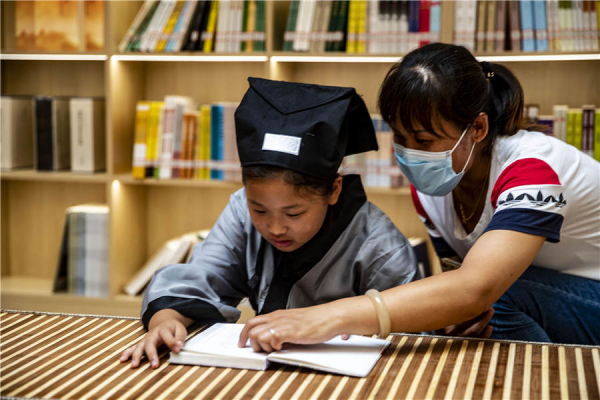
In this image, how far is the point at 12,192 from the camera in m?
3.16

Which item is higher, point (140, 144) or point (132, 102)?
point (132, 102)

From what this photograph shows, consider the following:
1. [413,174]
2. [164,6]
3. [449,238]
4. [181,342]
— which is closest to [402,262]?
[413,174]

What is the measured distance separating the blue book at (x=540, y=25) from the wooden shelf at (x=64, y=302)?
1.91m

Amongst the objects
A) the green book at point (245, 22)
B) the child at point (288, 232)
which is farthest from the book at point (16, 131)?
the child at point (288, 232)

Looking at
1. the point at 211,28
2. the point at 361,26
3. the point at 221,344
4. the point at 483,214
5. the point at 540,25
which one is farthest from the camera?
the point at 211,28

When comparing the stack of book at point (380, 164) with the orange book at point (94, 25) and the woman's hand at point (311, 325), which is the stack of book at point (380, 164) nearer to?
the orange book at point (94, 25)

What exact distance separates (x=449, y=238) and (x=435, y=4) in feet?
3.52

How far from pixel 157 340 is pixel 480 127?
0.88 meters

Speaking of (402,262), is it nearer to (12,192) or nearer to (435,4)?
(435,4)

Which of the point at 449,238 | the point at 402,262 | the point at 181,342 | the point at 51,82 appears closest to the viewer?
the point at 181,342

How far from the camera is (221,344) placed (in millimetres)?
1134

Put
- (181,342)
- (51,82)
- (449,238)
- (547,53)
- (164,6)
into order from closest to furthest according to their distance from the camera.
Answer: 1. (181,342)
2. (449,238)
3. (547,53)
4. (164,6)
5. (51,82)

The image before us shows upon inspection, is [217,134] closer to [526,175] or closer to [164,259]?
[164,259]

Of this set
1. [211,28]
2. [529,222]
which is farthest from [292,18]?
[529,222]
